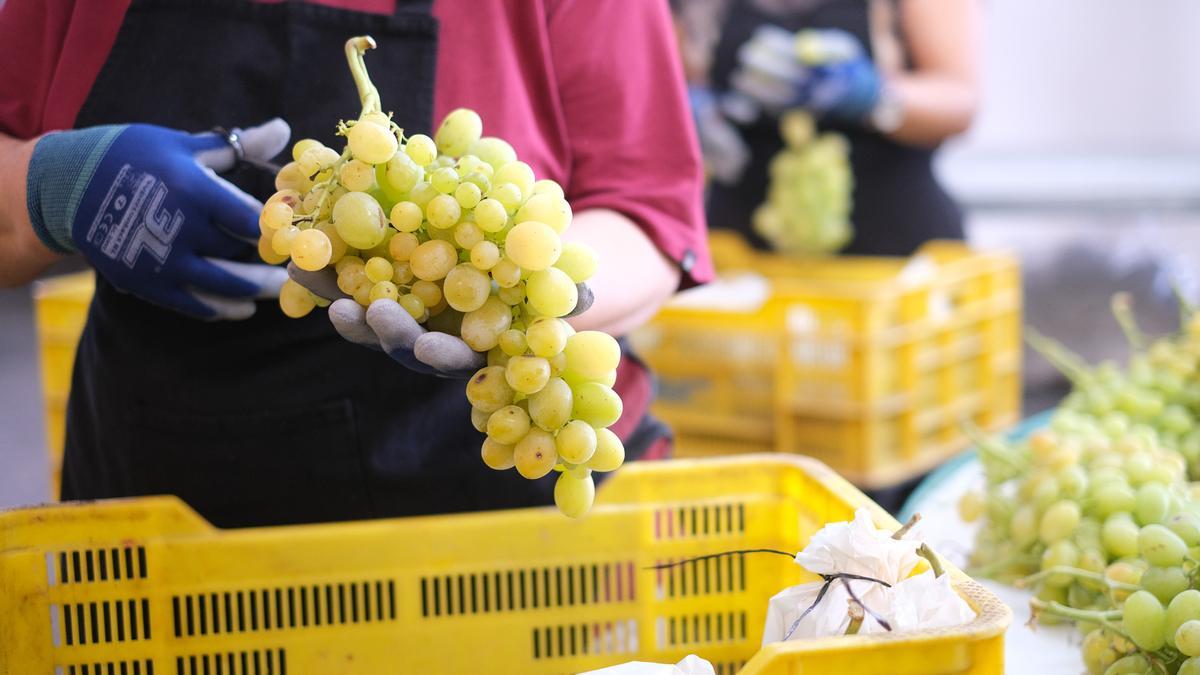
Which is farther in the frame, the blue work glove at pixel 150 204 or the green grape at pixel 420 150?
the blue work glove at pixel 150 204

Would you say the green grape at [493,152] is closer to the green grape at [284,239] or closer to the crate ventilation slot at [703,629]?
the green grape at [284,239]

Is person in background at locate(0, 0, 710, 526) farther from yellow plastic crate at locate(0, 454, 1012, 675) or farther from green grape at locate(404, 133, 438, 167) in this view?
green grape at locate(404, 133, 438, 167)

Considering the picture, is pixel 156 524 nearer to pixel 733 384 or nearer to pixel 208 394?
pixel 208 394

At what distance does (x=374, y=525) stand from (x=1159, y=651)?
64cm

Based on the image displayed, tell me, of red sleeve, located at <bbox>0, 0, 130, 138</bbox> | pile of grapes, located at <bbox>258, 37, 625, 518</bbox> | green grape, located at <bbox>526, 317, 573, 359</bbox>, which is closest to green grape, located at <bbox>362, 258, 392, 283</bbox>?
pile of grapes, located at <bbox>258, 37, 625, 518</bbox>

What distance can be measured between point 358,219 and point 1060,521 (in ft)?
2.36

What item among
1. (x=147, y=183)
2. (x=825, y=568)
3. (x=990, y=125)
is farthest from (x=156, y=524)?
(x=990, y=125)

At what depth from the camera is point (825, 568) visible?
0.81m

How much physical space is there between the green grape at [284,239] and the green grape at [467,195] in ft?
0.36

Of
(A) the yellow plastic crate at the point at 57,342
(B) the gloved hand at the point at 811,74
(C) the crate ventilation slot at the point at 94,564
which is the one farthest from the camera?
(B) the gloved hand at the point at 811,74

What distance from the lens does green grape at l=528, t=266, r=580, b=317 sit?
29.1 inches

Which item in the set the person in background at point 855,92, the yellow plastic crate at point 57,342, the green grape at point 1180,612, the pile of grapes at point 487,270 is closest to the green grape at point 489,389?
the pile of grapes at point 487,270

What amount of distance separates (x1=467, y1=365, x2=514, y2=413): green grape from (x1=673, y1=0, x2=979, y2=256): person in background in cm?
196

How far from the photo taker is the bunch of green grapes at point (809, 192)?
2674mm
